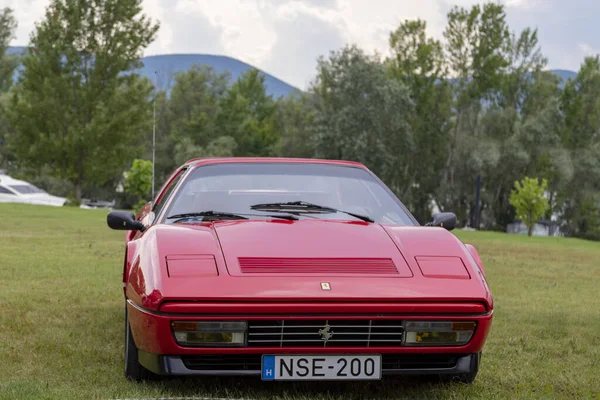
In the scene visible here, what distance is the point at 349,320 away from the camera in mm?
3930

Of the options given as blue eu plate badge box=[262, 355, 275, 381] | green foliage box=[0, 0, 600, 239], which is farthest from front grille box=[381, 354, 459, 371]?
green foliage box=[0, 0, 600, 239]

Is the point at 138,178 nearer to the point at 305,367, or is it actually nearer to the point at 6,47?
the point at 305,367

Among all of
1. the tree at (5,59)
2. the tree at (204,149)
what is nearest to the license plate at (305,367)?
the tree at (5,59)

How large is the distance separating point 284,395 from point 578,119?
65.2 meters

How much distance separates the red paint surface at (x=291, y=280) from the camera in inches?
153

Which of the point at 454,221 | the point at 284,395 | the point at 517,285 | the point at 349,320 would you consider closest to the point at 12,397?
the point at 284,395

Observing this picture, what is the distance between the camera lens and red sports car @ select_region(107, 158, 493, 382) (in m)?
3.89

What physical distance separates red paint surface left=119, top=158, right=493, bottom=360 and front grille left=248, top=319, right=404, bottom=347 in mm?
39

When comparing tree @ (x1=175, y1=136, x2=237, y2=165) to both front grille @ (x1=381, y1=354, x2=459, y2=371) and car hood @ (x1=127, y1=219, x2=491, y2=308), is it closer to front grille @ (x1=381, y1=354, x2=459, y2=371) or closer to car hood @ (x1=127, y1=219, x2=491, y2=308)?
car hood @ (x1=127, y1=219, x2=491, y2=308)

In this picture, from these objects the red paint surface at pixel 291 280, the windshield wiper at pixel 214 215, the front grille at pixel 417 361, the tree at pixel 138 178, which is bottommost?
the tree at pixel 138 178

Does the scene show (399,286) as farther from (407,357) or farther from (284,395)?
(284,395)

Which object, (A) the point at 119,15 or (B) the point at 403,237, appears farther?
(A) the point at 119,15

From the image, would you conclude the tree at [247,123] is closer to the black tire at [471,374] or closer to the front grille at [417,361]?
the black tire at [471,374]

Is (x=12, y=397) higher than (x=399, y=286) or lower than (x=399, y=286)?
lower
